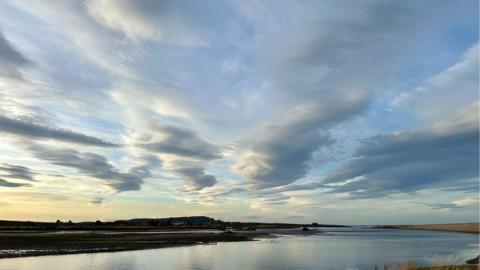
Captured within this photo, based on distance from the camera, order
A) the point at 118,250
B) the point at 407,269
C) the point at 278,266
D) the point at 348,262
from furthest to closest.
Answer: the point at 118,250 < the point at 348,262 < the point at 278,266 < the point at 407,269

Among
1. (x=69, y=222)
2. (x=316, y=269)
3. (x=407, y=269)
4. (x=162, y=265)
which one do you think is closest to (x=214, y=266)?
(x=162, y=265)

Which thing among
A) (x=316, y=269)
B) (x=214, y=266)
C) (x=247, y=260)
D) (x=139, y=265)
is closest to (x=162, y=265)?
(x=139, y=265)

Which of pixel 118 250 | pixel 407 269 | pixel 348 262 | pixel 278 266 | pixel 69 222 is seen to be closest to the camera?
pixel 407 269

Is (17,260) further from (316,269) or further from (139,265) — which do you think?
(316,269)

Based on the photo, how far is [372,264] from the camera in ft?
116

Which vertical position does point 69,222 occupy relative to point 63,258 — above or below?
above

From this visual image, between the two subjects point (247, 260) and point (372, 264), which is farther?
point (247, 260)

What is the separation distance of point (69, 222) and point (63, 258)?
172851mm

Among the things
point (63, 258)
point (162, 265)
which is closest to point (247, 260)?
point (162, 265)

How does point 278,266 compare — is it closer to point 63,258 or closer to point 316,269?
point 316,269

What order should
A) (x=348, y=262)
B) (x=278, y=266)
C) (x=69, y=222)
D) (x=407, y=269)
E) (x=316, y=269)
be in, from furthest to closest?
(x=69, y=222) → (x=348, y=262) → (x=278, y=266) → (x=316, y=269) → (x=407, y=269)

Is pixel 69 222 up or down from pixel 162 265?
up

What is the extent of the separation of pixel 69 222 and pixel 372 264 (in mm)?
186006

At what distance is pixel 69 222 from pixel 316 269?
187 metres
